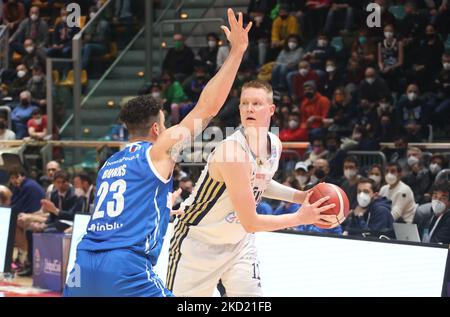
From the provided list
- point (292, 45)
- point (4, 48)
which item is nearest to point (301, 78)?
point (292, 45)

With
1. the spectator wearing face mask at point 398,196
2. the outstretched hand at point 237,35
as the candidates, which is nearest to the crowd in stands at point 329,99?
the spectator wearing face mask at point 398,196

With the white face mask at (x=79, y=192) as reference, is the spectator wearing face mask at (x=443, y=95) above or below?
above

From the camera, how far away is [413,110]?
44.7 feet

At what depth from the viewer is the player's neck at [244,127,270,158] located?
6379 mm

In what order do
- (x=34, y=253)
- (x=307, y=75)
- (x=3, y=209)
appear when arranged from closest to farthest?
1. (x=3, y=209)
2. (x=34, y=253)
3. (x=307, y=75)

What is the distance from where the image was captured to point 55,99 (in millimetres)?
16266

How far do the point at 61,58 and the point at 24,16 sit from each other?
3.07 meters

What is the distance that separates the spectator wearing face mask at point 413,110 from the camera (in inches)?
526

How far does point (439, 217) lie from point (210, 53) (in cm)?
782

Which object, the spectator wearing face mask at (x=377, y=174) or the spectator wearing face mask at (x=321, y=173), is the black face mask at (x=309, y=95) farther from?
the spectator wearing face mask at (x=377, y=174)

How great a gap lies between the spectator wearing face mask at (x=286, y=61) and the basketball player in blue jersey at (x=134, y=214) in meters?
10.3

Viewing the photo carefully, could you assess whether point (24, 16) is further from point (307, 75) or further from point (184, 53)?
point (307, 75)

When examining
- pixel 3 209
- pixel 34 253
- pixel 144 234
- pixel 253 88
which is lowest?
pixel 34 253

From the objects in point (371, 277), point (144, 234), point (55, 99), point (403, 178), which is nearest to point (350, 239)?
point (371, 277)
